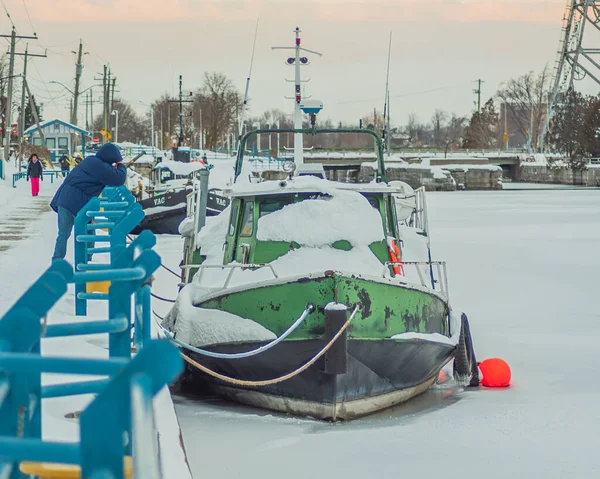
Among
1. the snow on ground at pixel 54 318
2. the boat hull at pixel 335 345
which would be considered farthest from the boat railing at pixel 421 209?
the snow on ground at pixel 54 318

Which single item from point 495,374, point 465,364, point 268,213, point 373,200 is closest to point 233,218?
point 268,213

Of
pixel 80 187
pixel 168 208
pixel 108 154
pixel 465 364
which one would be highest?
pixel 108 154

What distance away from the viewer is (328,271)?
828cm

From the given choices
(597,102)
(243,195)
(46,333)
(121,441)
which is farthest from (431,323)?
(597,102)

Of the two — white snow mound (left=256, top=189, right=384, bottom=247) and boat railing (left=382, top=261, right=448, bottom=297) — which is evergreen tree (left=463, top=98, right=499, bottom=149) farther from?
white snow mound (left=256, top=189, right=384, bottom=247)

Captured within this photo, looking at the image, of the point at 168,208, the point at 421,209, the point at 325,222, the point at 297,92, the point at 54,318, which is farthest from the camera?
the point at 168,208

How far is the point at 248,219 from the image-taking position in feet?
32.9

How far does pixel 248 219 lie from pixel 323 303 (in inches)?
79.7

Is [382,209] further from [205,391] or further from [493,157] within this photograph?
[493,157]

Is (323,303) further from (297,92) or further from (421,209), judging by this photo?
(297,92)

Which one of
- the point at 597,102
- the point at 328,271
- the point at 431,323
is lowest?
the point at 431,323

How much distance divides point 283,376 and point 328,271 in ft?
3.46

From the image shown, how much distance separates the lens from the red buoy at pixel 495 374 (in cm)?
1023

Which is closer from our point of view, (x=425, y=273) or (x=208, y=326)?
(x=208, y=326)
